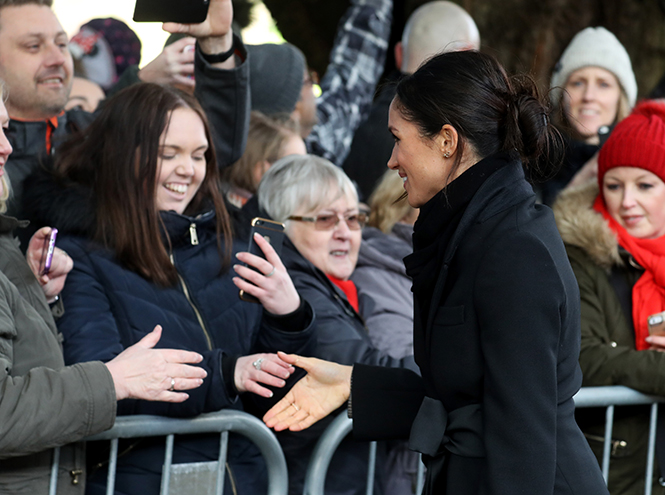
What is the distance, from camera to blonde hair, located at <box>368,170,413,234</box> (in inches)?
157

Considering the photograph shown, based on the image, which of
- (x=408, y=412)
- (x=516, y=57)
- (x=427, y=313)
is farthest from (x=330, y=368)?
(x=516, y=57)

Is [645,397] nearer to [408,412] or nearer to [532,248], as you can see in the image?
[408,412]

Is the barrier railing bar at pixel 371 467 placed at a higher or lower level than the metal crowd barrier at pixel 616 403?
lower

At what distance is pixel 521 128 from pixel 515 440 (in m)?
0.71

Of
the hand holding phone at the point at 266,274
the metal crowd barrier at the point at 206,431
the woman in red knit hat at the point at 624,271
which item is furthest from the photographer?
the woman in red knit hat at the point at 624,271

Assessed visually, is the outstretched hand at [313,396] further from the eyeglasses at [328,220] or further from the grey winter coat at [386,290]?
the eyeglasses at [328,220]

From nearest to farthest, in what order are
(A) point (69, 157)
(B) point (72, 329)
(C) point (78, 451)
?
(C) point (78, 451) < (B) point (72, 329) < (A) point (69, 157)

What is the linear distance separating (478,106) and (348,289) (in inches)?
64.7

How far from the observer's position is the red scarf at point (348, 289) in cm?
339

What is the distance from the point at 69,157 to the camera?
289 centimetres

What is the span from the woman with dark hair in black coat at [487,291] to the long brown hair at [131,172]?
1069mm

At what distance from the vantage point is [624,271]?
3311 millimetres

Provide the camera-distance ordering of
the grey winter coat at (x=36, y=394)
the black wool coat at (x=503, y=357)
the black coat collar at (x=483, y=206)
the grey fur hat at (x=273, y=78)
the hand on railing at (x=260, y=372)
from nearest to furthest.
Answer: the black wool coat at (x=503, y=357) → the black coat collar at (x=483, y=206) → the grey winter coat at (x=36, y=394) → the hand on railing at (x=260, y=372) → the grey fur hat at (x=273, y=78)

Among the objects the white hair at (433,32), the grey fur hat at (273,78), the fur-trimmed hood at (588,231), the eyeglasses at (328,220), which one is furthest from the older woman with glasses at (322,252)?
→ the white hair at (433,32)
